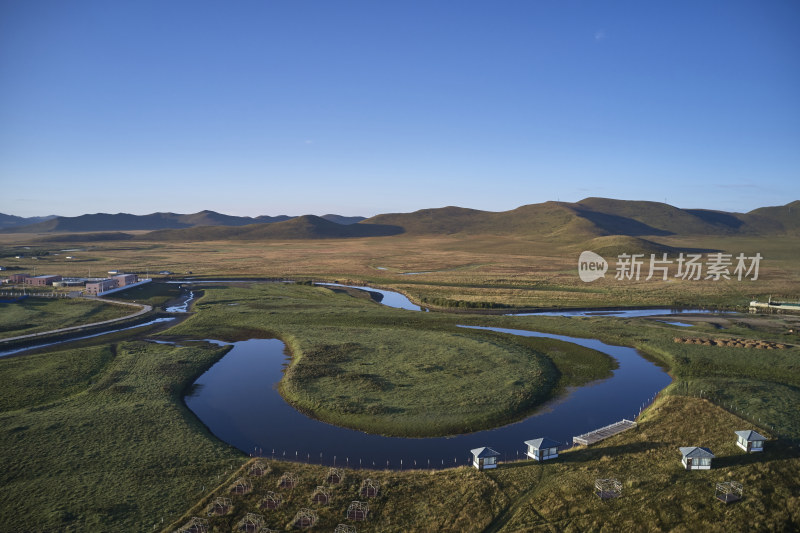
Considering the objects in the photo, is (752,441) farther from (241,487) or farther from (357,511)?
(241,487)

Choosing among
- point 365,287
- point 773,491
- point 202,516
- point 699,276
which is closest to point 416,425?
point 202,516

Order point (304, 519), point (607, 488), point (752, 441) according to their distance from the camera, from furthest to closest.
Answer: point (752, 441) < point (607, 488) < point (304, 519)

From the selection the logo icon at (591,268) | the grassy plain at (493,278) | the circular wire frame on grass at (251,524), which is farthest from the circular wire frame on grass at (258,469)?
the logo icon at (591,268)

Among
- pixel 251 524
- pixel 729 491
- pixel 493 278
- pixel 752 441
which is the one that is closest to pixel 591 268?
pixel 493 278

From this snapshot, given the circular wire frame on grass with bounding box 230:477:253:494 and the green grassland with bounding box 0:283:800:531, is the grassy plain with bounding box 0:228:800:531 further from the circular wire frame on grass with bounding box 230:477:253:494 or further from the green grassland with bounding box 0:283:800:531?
the circular wire frame on grass with bounding box 230:477:253:494

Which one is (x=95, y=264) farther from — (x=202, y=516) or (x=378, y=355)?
(x=202, y=516)

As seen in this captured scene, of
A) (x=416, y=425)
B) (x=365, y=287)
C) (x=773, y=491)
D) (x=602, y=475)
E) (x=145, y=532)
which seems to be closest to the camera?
(x=145, y=532)
